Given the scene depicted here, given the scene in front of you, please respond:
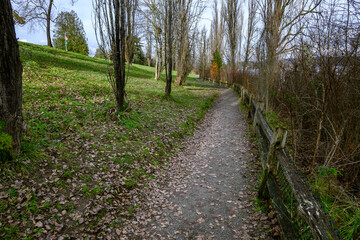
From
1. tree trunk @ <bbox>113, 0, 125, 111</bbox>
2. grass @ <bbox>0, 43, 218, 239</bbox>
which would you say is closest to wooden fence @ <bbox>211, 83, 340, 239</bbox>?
grass @ <bbox>0, 43, 218, 239</bbox>

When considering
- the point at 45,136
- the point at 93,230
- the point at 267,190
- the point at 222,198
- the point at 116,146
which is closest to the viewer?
the point at 93,230

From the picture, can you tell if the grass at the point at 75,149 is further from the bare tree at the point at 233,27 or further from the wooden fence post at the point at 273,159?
the bare tree at the point at 233,27

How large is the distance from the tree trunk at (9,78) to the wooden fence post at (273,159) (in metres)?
4.83

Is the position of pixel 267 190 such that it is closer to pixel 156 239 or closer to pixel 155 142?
pixel 156 239

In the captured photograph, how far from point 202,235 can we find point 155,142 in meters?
3.85

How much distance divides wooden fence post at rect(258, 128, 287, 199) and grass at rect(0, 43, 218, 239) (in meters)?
2.67

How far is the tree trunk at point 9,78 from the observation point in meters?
3.53

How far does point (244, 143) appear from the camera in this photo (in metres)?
7.79

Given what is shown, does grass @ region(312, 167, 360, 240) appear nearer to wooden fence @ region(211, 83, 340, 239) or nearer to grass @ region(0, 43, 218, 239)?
wooden fence @ region(211, 83, 340, 239)

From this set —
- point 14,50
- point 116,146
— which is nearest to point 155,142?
point 116,146

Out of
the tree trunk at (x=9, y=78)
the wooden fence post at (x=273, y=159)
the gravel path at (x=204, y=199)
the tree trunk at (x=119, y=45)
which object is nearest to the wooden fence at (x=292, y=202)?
the wooden fence post at (x=273, y=159)

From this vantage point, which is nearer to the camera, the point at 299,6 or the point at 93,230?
the point at 93,230

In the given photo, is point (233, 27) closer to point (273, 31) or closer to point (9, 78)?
point (273, 31)

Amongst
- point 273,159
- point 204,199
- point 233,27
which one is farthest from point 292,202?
point 233,27
